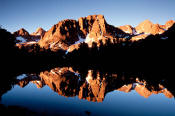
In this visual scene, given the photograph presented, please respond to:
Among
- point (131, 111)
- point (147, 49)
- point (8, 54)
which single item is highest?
point (147, 49)

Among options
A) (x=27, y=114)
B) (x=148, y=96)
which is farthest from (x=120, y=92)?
(x=27, y=114)

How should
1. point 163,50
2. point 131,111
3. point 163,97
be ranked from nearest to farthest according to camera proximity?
1. point 131,111
2. point 163,97
3. point 163,50

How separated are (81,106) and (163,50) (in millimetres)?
147090

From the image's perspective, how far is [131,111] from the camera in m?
15.5

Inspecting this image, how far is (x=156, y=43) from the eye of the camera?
156125 mm

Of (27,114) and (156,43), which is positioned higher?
(156,43)

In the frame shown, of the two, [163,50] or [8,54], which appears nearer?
[8,54]

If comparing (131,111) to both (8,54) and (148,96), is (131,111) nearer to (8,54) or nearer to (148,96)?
(148,96)

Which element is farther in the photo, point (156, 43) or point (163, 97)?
point (156, 43)

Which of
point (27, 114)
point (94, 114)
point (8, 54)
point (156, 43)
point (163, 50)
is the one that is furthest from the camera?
point (156, 43)

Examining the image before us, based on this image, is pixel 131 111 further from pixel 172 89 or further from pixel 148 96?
pixel 172 89

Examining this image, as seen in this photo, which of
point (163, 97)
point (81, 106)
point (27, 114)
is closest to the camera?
point (27, 114)

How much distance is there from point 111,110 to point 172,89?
45.7 feet

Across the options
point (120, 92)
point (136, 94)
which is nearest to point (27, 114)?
A: point (120, 92)
